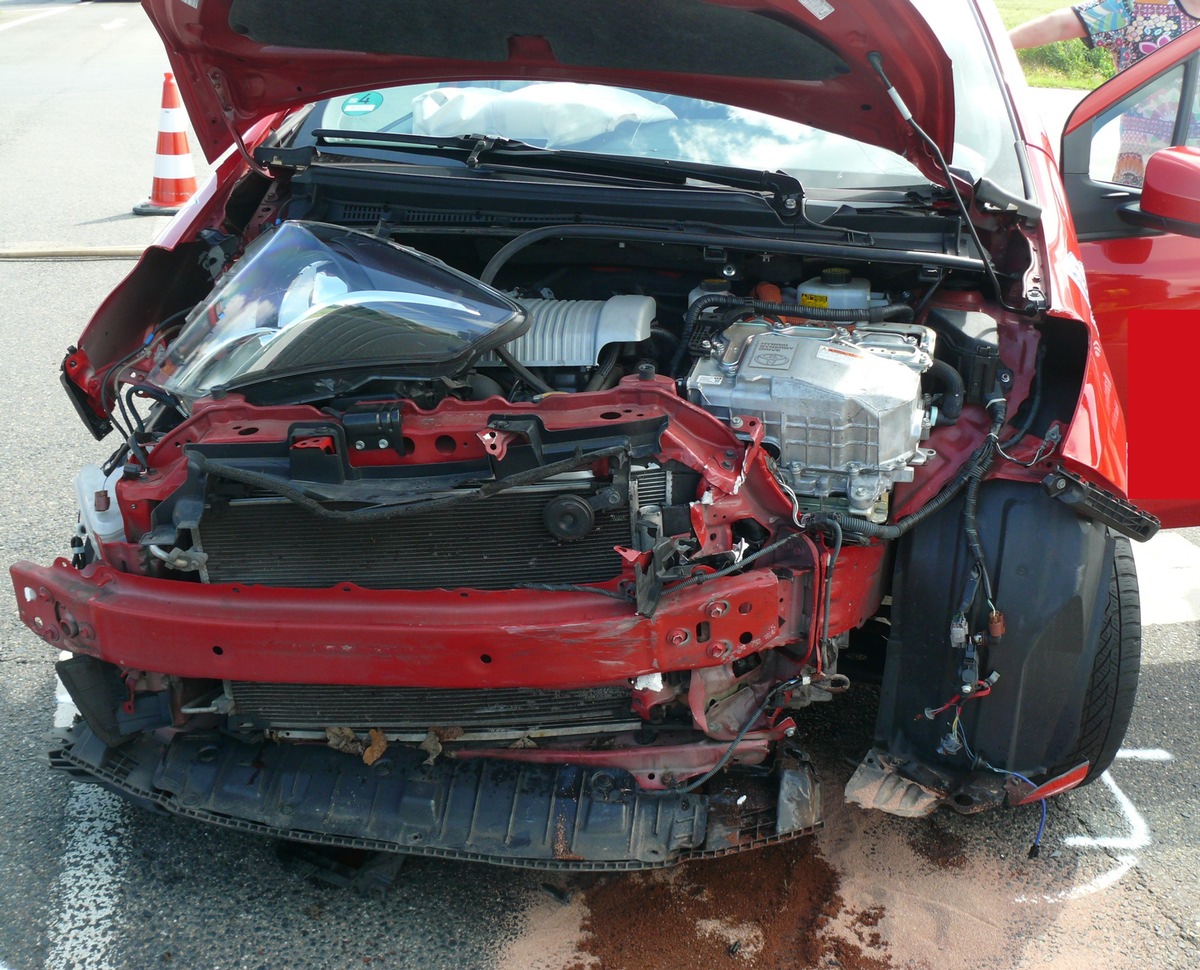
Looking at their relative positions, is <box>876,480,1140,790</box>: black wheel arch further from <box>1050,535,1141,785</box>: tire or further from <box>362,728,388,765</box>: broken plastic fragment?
<box>362,728,388,765</box>: broken plastic fragment

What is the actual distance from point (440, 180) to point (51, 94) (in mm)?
11387

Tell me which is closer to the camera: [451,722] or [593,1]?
[451,722]

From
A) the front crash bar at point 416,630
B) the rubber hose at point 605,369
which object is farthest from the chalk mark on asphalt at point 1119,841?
the rubber hose at point 605,369

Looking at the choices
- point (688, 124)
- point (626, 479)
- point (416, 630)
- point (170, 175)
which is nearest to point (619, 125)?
point (688, 124)

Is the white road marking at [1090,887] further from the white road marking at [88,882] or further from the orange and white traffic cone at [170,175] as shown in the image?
the orange and white traffic cone at [170,175]

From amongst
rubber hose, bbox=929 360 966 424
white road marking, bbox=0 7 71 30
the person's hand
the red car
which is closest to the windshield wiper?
the red car

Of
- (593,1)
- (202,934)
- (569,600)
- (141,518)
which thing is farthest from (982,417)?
(202,934)

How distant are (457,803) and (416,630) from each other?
0.48m

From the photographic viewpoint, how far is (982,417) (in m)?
2.45

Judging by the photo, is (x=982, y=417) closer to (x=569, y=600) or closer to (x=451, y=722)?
(x=569, y=600)

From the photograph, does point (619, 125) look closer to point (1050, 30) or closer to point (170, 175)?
point (1050, 30)

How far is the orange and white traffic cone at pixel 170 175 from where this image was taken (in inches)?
291

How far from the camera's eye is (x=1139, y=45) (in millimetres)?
3832

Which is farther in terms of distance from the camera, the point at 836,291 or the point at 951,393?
the point at 836,291
